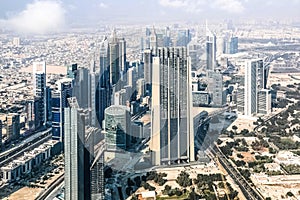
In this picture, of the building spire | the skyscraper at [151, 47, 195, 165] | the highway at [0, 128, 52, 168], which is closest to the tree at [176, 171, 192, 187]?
the skyscraper at [151, 47, 195, 165]

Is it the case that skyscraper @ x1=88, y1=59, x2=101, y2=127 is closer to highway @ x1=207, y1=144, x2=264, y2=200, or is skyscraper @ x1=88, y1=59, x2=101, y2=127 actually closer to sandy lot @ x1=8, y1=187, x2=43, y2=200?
sandy lot @ x1=8, y1=187, x2=43, y2=200

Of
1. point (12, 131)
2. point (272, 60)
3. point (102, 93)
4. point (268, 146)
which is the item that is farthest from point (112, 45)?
point (272, 60)

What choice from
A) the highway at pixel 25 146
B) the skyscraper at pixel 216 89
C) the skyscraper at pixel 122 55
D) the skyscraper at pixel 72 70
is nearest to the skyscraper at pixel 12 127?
the highway at pixel 25 146

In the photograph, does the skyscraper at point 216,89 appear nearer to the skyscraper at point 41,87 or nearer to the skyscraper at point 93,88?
the skyscraper at point 93,88

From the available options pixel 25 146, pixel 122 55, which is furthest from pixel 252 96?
pixel 25 146

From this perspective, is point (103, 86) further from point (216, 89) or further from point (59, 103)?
point (216, 89)
